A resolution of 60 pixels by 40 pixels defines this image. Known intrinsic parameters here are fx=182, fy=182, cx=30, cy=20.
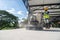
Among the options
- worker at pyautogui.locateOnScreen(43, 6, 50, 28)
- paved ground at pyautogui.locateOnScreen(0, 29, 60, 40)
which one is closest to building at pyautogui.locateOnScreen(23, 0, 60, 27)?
worker at pyautogui.locateOnScreen(43, 6, 50, 28)

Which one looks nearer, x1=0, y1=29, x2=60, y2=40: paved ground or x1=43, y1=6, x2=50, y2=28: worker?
x1=0, y1=29, x2=60, y2=40: paved ground

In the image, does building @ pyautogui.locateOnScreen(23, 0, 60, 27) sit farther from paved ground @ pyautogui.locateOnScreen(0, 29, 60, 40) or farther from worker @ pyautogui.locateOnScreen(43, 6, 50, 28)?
paved ground @ pyautogui.locateOnScreen(0, 29, 60, 40)

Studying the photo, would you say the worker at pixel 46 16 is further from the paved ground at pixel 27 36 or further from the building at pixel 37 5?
the paved ground at pixel 27 36

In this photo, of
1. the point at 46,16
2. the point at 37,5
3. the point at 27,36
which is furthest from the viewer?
the point at 37,5

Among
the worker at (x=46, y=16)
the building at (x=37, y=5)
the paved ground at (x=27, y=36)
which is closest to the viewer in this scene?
the paved ground at (x=27, y=36)

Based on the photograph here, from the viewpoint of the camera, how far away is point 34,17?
8891 mm

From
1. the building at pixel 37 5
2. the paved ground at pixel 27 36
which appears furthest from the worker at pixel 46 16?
the paved ground at pixel 27 36

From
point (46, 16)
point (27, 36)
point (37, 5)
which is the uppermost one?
point (37, 5)

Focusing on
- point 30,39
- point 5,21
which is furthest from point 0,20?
point 30,39

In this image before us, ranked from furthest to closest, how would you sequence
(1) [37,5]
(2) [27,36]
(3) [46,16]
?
(1) [37,5], (3) [46,16], (2) [27,36]

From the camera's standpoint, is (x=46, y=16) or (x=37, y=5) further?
(x=37, y=5)

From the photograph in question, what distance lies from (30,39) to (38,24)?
4.40 m

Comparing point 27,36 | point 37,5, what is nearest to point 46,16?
point 37,5

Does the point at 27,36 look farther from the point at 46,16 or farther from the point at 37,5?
the point at 37,5
